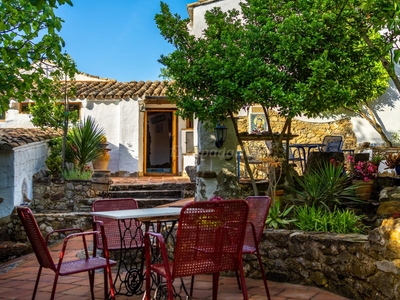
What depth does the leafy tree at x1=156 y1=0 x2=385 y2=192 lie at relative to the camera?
5.32 m

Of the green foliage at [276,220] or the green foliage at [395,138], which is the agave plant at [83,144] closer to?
the green foliage at [276,220]

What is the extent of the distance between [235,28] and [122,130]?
7.03 metres

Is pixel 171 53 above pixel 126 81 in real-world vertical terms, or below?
below

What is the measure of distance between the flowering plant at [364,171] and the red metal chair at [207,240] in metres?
3.91

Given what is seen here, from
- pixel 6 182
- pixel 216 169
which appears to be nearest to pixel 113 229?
pixel 216 169

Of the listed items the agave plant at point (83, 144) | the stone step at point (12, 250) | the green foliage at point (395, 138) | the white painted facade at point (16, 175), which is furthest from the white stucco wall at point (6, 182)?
the green foliage at point (395, 138)

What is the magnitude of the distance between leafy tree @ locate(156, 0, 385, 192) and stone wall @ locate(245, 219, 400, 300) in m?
1.64

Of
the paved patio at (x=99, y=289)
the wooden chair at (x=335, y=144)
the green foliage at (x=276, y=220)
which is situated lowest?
the paved patio at (x=99, y=289)

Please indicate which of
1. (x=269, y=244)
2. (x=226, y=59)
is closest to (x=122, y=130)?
(x=226, y=59)

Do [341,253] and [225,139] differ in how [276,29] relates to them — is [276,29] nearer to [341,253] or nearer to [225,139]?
[225,139]

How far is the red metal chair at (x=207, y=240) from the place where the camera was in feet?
9.05

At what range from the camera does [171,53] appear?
5.88 m

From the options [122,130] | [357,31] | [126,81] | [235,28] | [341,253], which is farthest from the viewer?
[126,81]

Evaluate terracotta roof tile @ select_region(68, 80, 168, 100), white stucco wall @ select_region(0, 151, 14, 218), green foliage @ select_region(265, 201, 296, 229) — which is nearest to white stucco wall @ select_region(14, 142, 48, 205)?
white stucco wall @ select_region(0, 151, 14, 218)
